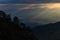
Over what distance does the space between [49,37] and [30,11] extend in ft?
4.21

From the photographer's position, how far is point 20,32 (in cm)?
452

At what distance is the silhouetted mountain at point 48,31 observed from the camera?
18.5ft

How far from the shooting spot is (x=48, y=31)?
20.2ft

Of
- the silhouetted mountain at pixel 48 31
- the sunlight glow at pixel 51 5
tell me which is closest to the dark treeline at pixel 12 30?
the silhouetted mountain at pixel 48 31

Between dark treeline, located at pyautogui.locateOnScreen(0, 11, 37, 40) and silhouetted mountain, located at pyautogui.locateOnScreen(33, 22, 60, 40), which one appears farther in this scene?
silhouetted mountain, located at pyautogui.locateOnScreen(33, 22, 60, 40)

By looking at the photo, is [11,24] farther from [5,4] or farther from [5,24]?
[5,4]

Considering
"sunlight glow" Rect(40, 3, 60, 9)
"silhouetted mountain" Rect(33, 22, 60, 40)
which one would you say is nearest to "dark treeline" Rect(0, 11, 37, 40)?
"silhouetted mountain" Rect(33, 22, 60, 40)

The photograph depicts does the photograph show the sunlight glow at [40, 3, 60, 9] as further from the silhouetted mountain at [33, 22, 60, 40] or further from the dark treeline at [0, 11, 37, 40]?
the dark treeline at [0, 11, 37, 40]

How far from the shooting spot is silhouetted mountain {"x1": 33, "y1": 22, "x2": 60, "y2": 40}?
5652 mm

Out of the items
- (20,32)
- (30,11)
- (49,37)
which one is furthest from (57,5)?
(20,32)

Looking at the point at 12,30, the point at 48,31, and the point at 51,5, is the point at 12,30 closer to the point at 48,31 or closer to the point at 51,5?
the point at 48,31

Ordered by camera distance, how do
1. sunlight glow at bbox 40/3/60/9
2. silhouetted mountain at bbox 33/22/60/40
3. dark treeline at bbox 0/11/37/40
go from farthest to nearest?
sunlight glow at bbox 40/3/60/9 → silhouetted mountain at bbox 33/22/60/40 → dark treeline at bbox 0/11/37/40

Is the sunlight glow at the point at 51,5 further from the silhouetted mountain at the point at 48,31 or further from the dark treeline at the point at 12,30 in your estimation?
the dark treeline at the point at 12,30

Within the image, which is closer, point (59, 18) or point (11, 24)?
point (11, 24)
